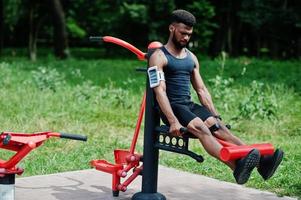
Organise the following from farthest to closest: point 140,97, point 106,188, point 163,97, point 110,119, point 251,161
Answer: point 140,97 < point 110,119 < point 106,188 < point 163,97 < point 251,161

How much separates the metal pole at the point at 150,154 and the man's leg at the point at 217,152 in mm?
400

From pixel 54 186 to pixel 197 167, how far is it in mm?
1851

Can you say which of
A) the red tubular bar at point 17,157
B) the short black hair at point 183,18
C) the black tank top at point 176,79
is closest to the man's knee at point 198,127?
the black tank top at point 176,79

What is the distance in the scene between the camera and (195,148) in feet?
29.0

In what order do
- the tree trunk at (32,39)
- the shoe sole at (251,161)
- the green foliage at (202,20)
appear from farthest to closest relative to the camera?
the tree trunk at (32,39)
the green foliage at (202,20)
the shoe sole at (251,161)

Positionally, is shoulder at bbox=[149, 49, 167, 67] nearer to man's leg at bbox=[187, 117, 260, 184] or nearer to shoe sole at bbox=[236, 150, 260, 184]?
man's leg at bbox=[187, 117, 260, 184]

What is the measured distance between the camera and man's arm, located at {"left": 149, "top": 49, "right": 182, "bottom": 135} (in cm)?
536

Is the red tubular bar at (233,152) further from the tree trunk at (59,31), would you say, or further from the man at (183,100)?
the tree trunk at (59,31)

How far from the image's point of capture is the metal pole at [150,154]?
5.66 meters

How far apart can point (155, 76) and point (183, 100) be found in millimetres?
355

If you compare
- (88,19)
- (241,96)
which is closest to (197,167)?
(241,96)

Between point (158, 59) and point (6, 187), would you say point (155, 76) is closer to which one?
point (158, 59)

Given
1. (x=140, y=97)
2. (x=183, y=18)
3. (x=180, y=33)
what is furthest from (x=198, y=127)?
(x=140, y=97)

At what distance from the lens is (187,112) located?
18.0 ft
